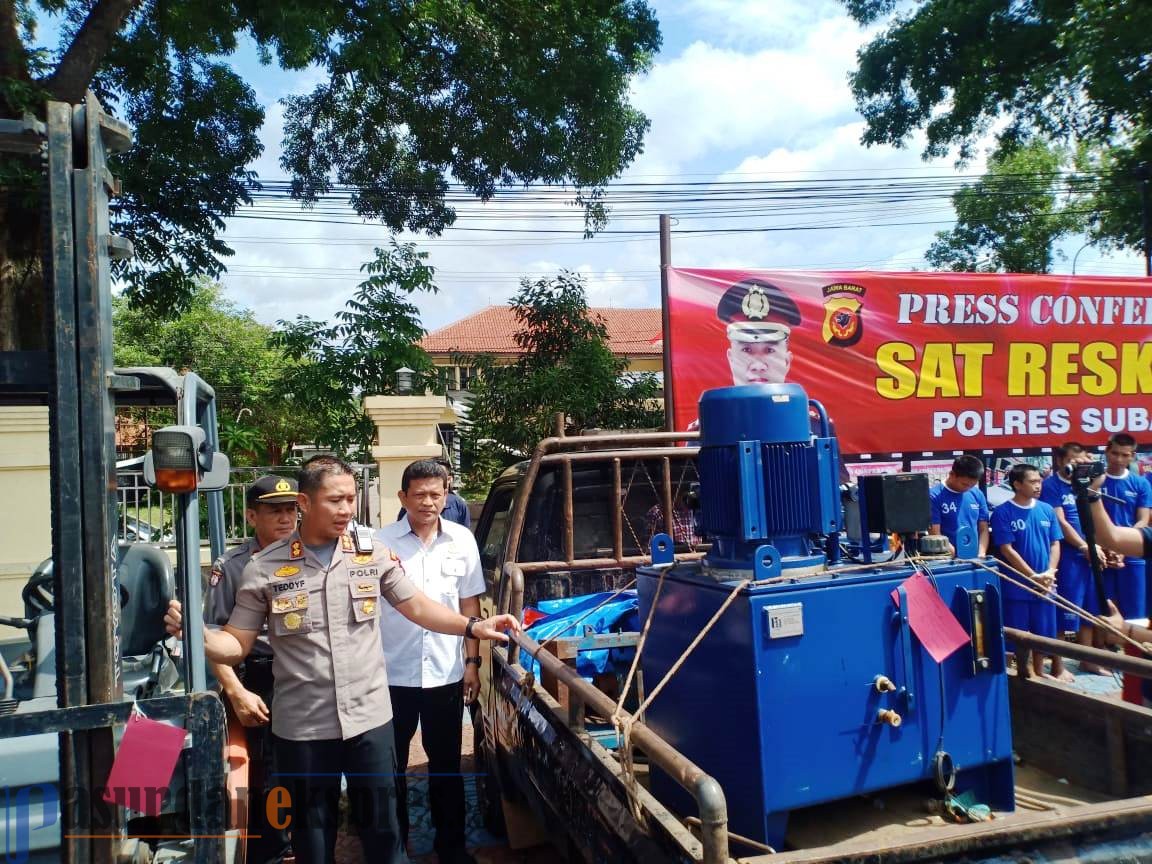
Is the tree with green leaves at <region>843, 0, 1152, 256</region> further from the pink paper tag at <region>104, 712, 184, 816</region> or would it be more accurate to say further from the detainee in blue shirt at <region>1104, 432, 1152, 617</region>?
the pink paper tag at <region>104, 712, 184, 816</region>

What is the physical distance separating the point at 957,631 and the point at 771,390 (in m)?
0.91

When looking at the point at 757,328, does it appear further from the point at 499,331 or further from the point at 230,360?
the point at 499,331

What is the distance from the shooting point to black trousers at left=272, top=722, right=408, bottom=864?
2.72 metres

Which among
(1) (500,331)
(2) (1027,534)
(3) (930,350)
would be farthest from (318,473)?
(1) (500,331)

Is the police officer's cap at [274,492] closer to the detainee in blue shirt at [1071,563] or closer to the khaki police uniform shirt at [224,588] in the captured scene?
the khaki police uniform shirt at [224,588]

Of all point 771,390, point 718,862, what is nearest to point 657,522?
point 771,390

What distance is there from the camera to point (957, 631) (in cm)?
250

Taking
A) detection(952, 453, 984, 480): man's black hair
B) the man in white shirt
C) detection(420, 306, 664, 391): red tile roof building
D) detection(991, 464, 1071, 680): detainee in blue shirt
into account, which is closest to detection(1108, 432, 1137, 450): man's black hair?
detection(991, 464, 1071, 680): detainee in blue shirt

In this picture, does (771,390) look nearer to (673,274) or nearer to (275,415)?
(673,274)

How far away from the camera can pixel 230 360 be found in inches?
858

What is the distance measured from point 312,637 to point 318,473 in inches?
21.1

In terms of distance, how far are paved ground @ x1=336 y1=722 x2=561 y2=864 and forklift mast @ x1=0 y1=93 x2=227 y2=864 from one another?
203 centimetres

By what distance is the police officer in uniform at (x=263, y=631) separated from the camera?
3160 mm

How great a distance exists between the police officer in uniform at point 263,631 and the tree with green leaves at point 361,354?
17.7 ft
